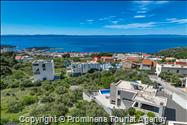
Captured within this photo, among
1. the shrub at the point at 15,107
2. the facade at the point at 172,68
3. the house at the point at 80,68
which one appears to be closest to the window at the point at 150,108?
the shrub at the point at 15,107

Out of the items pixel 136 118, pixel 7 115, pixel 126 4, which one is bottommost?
pixel 7 115

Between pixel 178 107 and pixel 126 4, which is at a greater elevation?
pixel 126 4

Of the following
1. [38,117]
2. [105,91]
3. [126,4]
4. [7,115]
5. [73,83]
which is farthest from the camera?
[73,83]

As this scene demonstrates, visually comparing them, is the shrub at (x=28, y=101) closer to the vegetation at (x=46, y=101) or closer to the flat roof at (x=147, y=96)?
the vegetation at (x=46, y=101)

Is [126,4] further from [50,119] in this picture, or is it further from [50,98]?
[50,98]

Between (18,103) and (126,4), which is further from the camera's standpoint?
(18,103)

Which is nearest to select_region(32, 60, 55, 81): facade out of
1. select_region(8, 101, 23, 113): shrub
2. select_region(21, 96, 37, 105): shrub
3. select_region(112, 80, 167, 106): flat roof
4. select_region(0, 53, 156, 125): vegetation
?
select_region(0, 53, 156, 125): vegetation

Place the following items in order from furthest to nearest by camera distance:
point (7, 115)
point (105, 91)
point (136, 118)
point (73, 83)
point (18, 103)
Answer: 1. point (73, 83)
2. point (105, 91)
3. point (18, 103)
4. point (7, 115)
5. point (136, 118)

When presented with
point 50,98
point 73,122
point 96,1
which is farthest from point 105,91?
point 96,1
